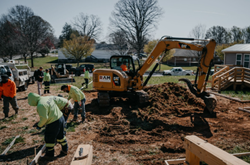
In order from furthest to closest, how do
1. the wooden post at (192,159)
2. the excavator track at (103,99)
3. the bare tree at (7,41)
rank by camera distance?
1. the bare tree at (7,41)
2. the excavator track at (103,99)
3. the wooden post at (192,159)

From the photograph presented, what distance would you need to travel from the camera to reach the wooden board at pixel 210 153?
6.21ft

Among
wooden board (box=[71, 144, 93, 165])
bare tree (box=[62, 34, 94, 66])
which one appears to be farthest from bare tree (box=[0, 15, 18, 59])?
wooden board (box=[71, 144, 93, 165])

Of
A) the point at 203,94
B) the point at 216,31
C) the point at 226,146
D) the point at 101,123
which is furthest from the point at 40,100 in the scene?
the point at 216,31

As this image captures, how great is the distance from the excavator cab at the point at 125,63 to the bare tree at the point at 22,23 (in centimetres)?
2647

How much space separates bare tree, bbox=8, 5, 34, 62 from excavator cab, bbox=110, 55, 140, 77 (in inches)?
1042

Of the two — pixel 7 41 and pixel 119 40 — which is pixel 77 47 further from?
pixel 7 41

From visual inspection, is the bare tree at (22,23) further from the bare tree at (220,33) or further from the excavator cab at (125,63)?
the bare tree at (220,33)

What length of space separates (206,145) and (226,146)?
11.9ft

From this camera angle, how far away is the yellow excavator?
785 cm

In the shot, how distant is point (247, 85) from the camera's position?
12.5 metres

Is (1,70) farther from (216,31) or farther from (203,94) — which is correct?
(216,31)

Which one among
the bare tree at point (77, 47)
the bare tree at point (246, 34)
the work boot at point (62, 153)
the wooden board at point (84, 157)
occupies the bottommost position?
the work boot at point (62, 153)

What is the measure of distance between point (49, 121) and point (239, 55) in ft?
63.9

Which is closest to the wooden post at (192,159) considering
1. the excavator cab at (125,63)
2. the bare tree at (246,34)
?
the excavator cab at (125,63)
